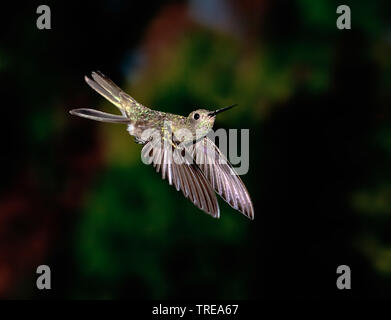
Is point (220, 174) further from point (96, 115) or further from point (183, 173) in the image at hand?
point (96, 115)

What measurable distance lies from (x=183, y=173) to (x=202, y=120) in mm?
62

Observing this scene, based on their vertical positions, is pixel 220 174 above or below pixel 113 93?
below

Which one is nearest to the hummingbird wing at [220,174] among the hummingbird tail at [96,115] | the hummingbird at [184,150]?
the hummingbird at [184,150]

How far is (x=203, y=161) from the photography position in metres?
0.69

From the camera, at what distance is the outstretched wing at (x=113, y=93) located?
616 millimetres

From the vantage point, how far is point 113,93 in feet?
2.10

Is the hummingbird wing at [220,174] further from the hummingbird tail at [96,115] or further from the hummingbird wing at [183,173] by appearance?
the hummingbird tail at [96,115]

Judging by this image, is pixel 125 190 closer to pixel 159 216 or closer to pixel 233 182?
pixel 159 216

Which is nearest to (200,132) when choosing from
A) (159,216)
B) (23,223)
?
(159,216)

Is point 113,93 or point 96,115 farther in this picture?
point 113,93

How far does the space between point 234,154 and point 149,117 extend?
0.12 meters

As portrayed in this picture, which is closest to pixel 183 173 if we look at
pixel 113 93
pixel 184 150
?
pixel 184 150

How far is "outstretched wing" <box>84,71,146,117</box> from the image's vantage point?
616 mm

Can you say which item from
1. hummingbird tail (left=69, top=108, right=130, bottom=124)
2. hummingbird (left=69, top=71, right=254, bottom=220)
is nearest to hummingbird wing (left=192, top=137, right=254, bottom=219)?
hummingbird (left=69, top=71, right=254, bottom=220)
